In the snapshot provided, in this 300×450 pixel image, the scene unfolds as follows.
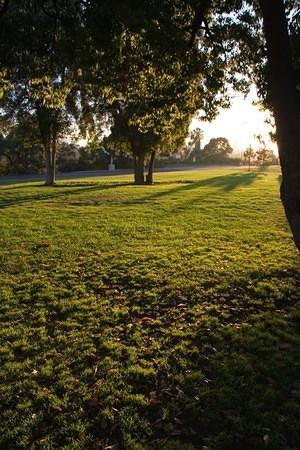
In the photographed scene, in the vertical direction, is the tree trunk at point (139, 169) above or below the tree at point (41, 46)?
below

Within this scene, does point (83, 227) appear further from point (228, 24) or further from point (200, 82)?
point (228, 24)

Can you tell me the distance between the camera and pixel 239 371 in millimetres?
4711

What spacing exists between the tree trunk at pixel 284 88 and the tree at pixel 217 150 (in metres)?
102

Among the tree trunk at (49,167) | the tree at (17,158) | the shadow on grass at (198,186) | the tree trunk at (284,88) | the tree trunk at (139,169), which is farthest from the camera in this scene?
the tree at (17,158)

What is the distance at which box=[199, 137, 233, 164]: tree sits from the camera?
4207 inches

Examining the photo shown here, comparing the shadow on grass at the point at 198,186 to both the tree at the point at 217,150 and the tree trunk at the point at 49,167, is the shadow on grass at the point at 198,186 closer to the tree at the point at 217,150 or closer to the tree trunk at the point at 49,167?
the tree trunk at the point at 49,167

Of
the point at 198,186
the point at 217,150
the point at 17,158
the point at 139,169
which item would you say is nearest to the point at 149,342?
the point at 198,186

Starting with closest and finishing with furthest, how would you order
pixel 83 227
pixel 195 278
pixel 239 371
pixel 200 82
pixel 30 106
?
pixel 239 371 → pixel 195 278 → pixel 200 82 → pixel 83 227 → pixel 30 106

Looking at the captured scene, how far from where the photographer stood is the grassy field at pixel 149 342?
376 cm

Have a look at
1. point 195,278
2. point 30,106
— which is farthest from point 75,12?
point 30,106

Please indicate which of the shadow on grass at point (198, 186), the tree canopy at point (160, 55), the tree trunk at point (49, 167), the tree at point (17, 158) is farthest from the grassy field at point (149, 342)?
the tree at point (17, 158)

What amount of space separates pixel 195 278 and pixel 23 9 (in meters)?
6.21

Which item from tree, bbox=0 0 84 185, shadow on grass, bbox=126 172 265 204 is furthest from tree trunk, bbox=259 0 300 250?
shadow on grass, bbox=126 172 265 204

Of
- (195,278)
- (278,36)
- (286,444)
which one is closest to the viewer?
(286,444)
